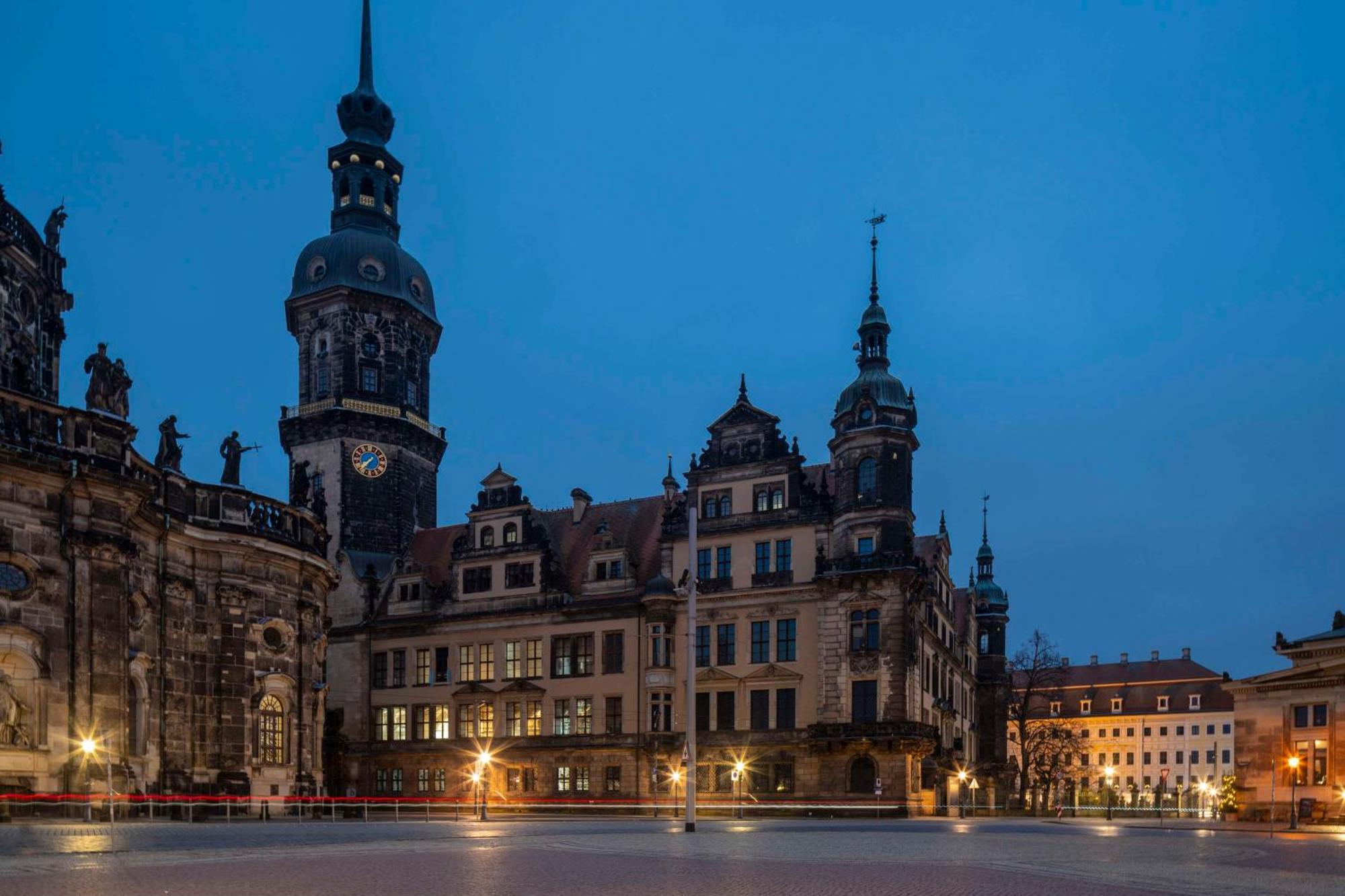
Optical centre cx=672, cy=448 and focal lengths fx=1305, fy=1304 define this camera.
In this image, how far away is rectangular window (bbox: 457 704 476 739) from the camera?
65.1 metres

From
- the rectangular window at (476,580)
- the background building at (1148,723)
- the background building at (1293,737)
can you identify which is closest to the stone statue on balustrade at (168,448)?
the rectangular window at (476,580)

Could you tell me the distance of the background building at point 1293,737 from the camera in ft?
154

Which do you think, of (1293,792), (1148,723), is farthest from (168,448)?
(1148,723)

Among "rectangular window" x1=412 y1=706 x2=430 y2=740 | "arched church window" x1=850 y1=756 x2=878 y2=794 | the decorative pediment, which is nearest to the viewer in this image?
"arched church window" x1=850 y1=756 x2=878 y2=794

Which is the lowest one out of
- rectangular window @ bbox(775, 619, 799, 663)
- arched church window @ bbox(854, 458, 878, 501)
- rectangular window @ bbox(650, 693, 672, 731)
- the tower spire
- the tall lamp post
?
rectangular window @ bbox(650, 693, 672, 731)

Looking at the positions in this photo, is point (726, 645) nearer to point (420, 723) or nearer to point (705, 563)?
point (705, 563)

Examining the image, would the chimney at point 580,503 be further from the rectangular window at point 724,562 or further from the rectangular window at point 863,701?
the rectangular window at point 863,701

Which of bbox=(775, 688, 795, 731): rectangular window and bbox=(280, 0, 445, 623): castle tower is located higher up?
bbox=(280, 0, 445, 623): castle tower

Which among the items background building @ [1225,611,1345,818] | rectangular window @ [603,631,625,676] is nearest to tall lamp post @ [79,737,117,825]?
rectangular window @ [603,631,625,676]

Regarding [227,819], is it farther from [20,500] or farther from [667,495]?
[667,495]

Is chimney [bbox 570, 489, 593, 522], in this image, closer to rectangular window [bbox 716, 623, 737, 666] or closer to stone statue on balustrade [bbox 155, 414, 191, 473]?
rectangular window [bbox 716, 623, 737, 666]

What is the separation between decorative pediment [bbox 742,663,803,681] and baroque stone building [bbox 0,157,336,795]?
2047 cm

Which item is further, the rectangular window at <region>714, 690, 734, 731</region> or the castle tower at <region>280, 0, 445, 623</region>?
the castle tower at <region>280, 0, 445, 623</region>

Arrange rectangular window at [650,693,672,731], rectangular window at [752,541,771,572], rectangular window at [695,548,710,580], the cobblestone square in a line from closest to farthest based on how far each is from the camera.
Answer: the cobblestone square < rectangular window at [650,693,672,731] < rectangular window at [752,541,771,572] < rectangular window at [695,548,710,580]
